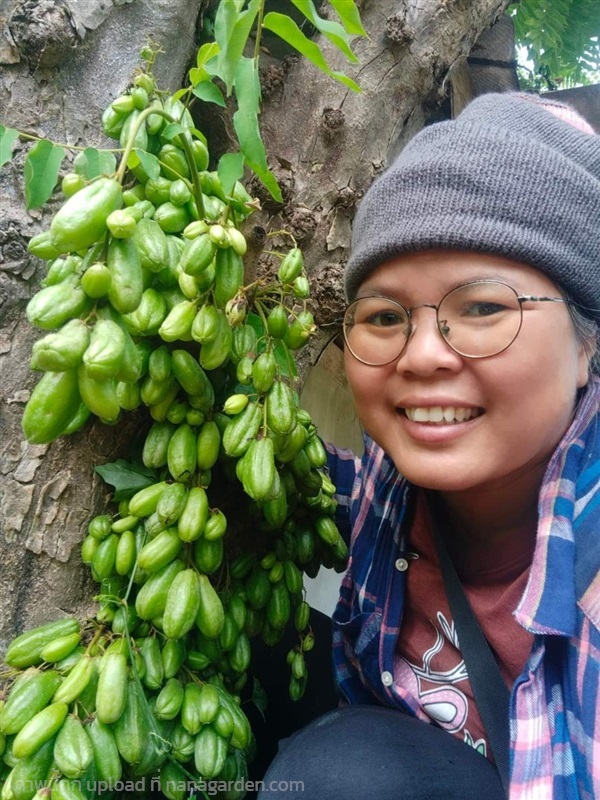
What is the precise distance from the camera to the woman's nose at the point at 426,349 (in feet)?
3.30

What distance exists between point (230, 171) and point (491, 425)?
2.10 feet

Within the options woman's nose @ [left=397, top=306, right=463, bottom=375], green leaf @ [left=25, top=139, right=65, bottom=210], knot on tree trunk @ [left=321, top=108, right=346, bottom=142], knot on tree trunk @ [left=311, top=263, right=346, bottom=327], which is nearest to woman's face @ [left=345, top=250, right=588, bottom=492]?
woman's nose @ [left=397, top=306, right=463, bottom=375]

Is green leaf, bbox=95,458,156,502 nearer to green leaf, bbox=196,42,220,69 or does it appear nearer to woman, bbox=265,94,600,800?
woman, bbox=265,94,600,800

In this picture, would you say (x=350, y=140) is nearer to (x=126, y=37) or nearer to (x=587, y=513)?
(x=126, y=37)

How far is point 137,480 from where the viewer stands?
124 cm

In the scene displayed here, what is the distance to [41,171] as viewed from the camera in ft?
3.40

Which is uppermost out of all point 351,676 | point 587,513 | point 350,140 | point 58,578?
point 350,140

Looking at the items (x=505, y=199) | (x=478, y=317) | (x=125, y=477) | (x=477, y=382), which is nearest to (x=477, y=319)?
(x=478, y=317)

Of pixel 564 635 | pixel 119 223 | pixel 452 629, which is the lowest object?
pixel 452 629

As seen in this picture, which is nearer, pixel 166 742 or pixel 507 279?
pixel 507 279

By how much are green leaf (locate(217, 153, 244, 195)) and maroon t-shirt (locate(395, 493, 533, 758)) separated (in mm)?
850

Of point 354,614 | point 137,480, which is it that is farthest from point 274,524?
point 354,614

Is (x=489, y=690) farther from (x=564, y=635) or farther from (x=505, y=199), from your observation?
(x=505, y=199)

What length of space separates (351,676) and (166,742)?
1.99 ft
